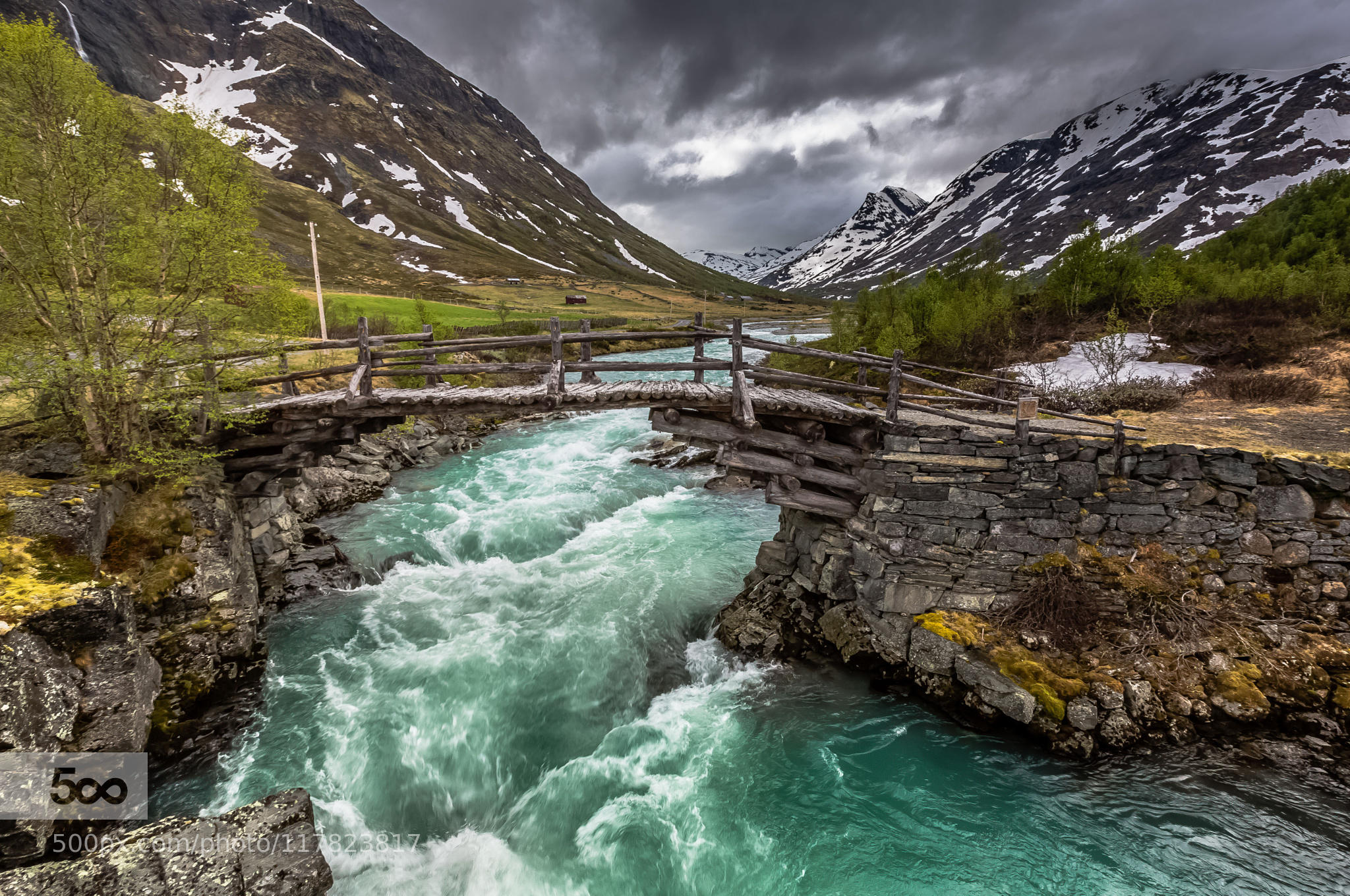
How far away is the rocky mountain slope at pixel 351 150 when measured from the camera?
96688 mm

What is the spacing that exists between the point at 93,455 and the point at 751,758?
11.5 m

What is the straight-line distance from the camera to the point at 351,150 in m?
132

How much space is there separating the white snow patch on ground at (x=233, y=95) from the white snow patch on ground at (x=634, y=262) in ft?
279

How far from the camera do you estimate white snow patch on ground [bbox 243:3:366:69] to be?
168 metres

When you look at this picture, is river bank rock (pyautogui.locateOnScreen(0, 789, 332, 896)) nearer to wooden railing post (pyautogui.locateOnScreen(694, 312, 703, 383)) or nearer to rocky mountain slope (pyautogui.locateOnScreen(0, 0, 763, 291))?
wooden railing post (pyautogui.locateOnScreen(694, 312, 703, 383))

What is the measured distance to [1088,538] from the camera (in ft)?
26.4

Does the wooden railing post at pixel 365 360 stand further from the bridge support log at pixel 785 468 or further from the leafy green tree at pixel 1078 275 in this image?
the leafy green tree at pixel 1078 275

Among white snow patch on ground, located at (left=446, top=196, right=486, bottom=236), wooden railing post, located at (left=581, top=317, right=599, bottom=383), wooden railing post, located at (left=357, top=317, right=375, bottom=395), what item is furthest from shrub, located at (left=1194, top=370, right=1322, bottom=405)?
white snow patch on ground, located at (left=446, top=196, right=486, bottom=236)

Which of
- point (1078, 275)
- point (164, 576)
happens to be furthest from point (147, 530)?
point (1078, 275)

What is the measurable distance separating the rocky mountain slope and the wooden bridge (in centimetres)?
7301

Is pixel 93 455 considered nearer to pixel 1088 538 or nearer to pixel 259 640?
pixel 259 640

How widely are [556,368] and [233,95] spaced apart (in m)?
194

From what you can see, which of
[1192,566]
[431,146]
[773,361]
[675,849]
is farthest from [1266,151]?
[431,146]

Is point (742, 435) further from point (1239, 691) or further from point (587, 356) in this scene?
point (1239, 691)
